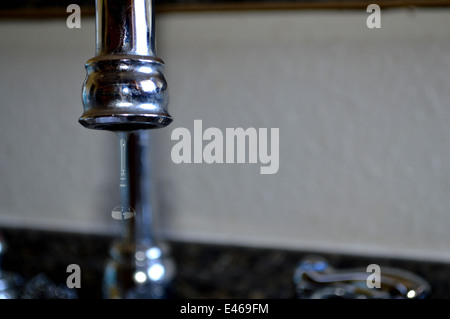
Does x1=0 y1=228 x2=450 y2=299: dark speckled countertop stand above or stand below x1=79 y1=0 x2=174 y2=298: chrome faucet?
below

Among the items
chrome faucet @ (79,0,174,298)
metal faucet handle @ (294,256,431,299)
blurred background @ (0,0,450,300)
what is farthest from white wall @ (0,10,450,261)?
chrome faucet @ (79,0,174,298)

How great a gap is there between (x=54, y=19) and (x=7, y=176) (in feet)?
0.64

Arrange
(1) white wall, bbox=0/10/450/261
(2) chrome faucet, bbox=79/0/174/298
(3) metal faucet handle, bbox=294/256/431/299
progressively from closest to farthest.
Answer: (2) chrome faucet, bbox=79/0/174/298 < (3) metal faucet handle, bbox=294/256/431/299 < (1) white wall, bbox=0/10/450/261

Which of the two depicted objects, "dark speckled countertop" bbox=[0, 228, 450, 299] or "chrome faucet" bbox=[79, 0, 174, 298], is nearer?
"chrome faucet" bbox=[79, 0, 174, 298]

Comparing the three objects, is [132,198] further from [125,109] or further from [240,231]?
[125,109]

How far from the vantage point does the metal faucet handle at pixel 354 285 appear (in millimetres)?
396

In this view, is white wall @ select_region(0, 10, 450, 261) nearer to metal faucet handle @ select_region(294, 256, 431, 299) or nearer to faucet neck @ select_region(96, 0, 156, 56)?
metal faucet handle @ select_region(294, 256, 431, 299)

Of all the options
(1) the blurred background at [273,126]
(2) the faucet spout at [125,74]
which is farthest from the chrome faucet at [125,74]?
Answer: (1) the blurred background at [273,126]

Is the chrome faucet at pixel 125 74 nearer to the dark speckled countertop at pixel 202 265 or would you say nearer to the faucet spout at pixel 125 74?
the faucet spout at pixel 125 74

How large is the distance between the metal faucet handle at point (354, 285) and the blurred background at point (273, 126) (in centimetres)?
12

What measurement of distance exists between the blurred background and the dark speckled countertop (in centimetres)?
1

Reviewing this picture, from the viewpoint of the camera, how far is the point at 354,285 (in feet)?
1.36

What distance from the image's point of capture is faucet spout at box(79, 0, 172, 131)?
246 mm
